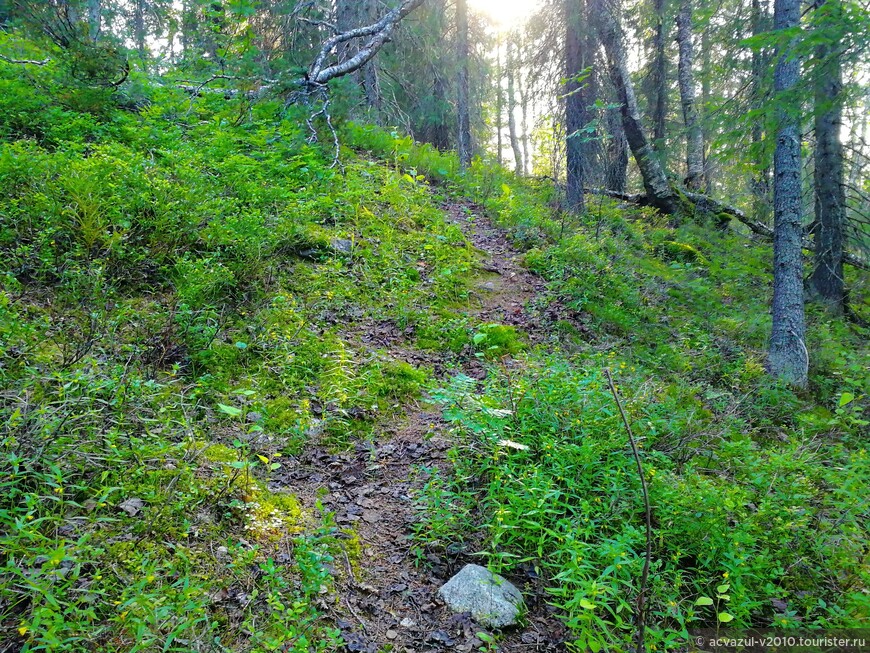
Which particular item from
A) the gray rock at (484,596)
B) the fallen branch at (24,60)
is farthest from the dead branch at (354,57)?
the gray rock at (484,596)

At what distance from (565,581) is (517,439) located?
1.22m

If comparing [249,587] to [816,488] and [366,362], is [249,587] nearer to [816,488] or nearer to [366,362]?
[366,362]

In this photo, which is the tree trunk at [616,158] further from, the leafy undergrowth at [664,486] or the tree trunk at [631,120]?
the leafy undergrowth at [664,486]

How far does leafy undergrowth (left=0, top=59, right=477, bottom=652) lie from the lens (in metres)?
2.46

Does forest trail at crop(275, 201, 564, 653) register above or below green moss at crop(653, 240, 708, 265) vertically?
below

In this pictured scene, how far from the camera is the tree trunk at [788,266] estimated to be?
6.57m

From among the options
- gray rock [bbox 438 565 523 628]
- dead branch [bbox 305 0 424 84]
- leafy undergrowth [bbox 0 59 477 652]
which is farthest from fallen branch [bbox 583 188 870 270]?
gray rock [bbox 438 565 523 628]

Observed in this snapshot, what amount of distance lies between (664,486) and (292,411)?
305 centimetres

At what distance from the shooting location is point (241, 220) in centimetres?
592

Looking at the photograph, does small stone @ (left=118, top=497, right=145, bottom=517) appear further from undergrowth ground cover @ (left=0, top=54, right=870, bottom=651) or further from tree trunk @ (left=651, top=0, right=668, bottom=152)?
tree trunk @ (left=651, top=0, right=668, bottom=152)

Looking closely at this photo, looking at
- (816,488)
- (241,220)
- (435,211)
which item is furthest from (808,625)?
(435,211)

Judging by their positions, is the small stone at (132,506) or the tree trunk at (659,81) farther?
the tree trunk at (659,81)

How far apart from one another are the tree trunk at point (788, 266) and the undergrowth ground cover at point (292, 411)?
A: 21.4 inches

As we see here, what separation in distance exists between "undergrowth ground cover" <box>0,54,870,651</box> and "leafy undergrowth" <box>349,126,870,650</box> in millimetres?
26
